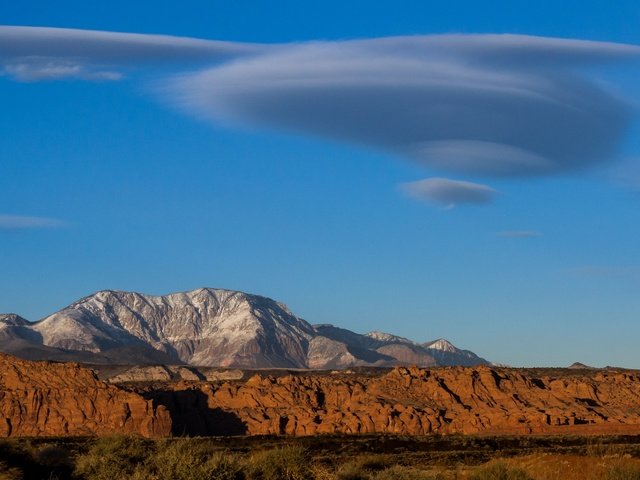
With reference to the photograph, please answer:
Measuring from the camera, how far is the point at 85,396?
94.8 metres

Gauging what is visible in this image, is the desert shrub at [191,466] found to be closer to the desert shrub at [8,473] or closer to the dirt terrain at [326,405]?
the desert shrub at [8,473]

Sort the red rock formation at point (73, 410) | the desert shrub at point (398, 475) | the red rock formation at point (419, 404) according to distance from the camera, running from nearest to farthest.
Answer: the desert shrub at point (398, 475), the red rock formation at point (73, 410), the red rock formation at point (419, 404)

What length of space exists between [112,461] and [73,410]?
54.1m

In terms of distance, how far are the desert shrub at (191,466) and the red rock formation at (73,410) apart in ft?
170

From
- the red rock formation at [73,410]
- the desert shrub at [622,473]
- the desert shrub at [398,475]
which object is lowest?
the desert shrub at [398,475]

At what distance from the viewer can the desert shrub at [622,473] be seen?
116 feet

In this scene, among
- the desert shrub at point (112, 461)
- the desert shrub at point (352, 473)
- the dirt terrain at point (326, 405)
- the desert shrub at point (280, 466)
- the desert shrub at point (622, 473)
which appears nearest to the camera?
the desert shrub at point (622, 473)

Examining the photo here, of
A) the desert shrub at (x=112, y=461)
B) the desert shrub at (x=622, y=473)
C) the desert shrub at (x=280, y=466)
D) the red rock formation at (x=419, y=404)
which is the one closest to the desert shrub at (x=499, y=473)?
the desert shrub at (x=622, y=473)

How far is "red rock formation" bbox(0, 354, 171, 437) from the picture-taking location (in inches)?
3548

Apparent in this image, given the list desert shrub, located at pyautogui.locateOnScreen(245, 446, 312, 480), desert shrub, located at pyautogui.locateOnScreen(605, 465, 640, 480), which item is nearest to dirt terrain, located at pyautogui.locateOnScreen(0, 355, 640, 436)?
desert shrub, located at pyautogui.locateOnScreen(245, 446, 312, 480)

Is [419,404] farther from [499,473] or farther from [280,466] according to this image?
[499,473]

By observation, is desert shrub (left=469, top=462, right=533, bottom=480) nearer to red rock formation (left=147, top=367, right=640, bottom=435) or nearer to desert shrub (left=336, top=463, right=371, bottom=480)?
desert shrub (left=336, top=463, right=371, bottom=480)

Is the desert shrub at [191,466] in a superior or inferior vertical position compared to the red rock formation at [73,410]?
inferior

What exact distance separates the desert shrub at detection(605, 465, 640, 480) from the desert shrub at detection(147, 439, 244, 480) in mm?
12360
